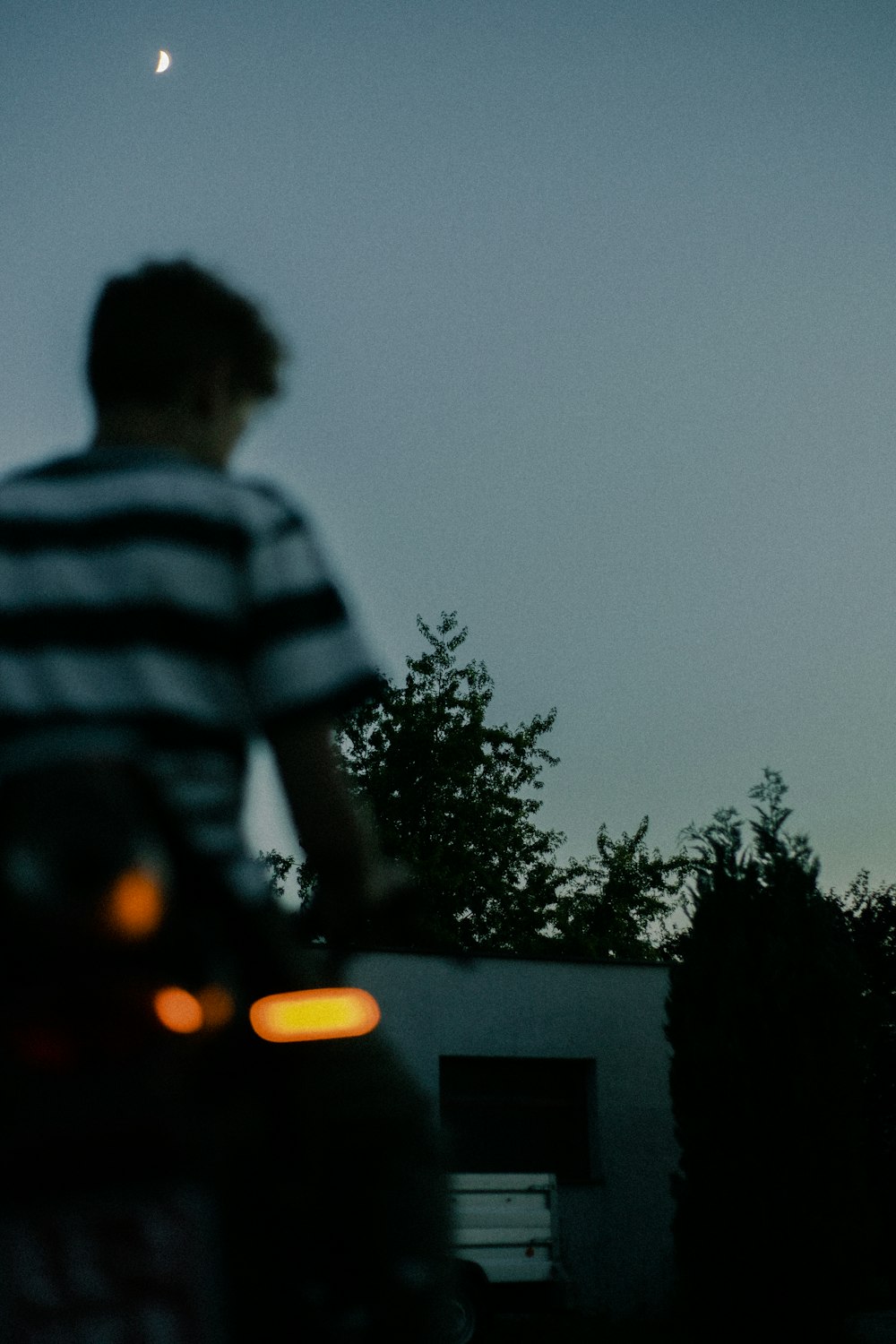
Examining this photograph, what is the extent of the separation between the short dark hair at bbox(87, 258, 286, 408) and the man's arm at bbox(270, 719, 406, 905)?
19.8 inches

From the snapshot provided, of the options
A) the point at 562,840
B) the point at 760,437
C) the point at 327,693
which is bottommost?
the point at 327,693

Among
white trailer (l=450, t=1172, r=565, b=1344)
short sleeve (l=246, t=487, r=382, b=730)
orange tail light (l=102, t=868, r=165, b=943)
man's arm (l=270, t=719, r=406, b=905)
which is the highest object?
short sleeve (l=246, t=487, r=382, b=730)

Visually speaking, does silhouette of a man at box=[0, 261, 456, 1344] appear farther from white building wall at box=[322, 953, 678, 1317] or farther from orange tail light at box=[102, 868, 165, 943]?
white building wall at box=[322, 953, 678, 1317]

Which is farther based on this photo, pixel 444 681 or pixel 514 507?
pixel 444 681

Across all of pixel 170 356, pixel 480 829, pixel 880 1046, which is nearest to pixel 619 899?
pixel 480 829

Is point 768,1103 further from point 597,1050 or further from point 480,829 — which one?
point 480,829

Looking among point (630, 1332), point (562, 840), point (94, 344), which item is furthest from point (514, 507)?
point (94, 344)

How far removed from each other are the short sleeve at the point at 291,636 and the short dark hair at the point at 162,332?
0.25 metres

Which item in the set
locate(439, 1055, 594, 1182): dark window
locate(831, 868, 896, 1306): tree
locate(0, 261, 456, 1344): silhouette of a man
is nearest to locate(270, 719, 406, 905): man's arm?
locate(0, 261, 456, 1344): silhouette of a man

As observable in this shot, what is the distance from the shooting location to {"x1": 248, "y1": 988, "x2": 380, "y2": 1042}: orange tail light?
1063mm

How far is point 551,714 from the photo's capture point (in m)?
37.0

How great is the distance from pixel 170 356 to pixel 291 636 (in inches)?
17.1

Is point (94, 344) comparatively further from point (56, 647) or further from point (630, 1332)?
point (630, 1332)

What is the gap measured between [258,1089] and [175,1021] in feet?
0.46
